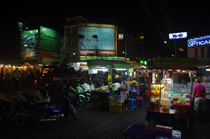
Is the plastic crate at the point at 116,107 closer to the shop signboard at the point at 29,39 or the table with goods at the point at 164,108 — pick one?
the table with goods at the point at 164,108

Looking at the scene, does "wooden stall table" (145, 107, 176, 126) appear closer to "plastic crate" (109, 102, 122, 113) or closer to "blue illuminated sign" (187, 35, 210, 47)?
"plastic crate" (109, 102, 122, 113)

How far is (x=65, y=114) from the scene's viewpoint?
6242 mm

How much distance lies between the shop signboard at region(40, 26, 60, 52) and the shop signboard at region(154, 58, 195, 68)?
24.7 metres

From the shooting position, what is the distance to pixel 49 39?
29000mm

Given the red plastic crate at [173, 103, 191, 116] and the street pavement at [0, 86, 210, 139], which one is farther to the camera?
the red plastic crate at [173, 103, 191, 116]

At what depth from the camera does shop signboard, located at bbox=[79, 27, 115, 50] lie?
2756 centimetres

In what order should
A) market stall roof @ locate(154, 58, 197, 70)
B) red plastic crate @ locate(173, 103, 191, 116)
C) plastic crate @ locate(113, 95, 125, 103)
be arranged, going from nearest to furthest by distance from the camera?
red plastic crate @ locate(173, 103, 191, 116) < market stall roof @ locate(154, 58, 197, 70) < plastic crate @ locate(113, 95, 125, 103)

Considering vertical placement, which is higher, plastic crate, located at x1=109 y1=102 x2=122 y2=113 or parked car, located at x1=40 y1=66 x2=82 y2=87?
parked car, located at x1=40 y1=66 x2=82 y2=87

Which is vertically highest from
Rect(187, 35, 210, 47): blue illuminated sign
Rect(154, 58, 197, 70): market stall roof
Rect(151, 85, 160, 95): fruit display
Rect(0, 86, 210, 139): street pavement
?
→ Rect(187, 35, 210, 47): blue illuminated sign

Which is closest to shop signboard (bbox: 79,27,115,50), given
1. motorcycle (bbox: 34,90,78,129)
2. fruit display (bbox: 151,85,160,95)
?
fruit display (bbox: 151,85,160,95)

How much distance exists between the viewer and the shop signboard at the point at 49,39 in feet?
90.8

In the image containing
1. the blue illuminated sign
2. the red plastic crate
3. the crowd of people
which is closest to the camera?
the red plastic crate

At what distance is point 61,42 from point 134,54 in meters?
20.9

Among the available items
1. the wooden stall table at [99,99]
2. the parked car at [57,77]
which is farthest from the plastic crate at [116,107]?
the parked car at [57,77]
